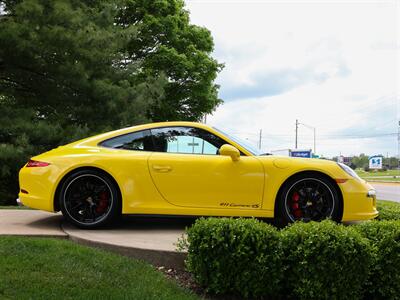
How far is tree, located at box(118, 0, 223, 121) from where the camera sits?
24250 mm

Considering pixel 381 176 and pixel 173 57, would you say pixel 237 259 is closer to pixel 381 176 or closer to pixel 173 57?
pixel 173 57

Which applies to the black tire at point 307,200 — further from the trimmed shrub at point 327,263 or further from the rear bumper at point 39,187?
the rear bumper at point 39,187

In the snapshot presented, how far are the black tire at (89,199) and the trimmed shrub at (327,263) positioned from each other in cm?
217

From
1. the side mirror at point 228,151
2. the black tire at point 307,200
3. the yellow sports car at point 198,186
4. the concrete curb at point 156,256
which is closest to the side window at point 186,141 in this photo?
the yellow sports car at point 198,186

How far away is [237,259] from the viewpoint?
12.0ft

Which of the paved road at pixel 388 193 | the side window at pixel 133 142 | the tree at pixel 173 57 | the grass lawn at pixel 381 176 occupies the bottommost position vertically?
the paved road at pixel 388 193

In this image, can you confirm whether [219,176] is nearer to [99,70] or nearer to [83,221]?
[83,221]

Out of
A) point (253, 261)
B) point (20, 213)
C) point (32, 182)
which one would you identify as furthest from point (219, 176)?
point (20, 213)

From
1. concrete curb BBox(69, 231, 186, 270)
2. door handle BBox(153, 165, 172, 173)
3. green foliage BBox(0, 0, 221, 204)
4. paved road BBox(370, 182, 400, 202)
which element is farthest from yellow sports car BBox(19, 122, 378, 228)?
paved road BBox(370, 182, 400, 202)

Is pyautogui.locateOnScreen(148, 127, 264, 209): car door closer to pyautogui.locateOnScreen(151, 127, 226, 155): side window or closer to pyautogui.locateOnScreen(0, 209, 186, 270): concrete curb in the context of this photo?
pyautogui.locateOnScreen(151, 127, 226, 155): side window

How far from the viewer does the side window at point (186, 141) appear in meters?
5.25

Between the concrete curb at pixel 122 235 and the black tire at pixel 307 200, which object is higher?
the black tire at pixel 307 200

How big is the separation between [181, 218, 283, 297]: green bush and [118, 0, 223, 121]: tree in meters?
20.0

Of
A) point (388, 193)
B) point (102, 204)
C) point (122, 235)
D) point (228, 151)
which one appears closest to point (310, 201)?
point (228, 151)
